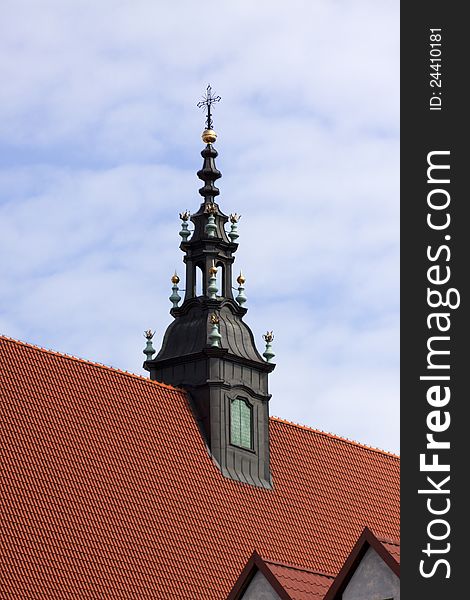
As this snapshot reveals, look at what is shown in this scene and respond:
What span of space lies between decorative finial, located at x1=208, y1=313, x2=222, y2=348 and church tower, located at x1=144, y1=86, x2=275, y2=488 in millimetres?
29

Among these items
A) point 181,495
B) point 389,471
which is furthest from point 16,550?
point 389,471

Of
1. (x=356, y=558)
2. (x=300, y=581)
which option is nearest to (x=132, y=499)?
(x=300, y=581)

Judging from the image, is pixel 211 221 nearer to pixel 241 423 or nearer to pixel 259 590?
pixel 241 423

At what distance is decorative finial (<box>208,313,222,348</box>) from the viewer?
54.1 metres

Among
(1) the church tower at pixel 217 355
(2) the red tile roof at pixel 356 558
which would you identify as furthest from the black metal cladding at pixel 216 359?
(2) the red tile roof at pixel 356 558

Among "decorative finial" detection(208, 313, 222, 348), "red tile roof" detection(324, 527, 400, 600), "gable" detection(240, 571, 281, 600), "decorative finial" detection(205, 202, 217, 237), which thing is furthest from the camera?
"decorative finial" detection(205, 202, 217, 237)

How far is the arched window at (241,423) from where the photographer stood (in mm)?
53125

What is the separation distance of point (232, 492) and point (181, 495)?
2496 millimetres

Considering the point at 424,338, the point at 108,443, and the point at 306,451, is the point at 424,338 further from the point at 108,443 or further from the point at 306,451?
the point at 306,451

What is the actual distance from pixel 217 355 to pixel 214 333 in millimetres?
779

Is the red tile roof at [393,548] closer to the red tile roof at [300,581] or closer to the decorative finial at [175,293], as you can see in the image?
the red tile roof at [300,581]

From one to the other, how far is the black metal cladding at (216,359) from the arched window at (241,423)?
146 mm

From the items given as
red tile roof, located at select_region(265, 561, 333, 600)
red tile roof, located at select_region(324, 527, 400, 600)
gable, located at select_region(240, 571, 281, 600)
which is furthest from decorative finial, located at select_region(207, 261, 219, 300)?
red tile roof, located at select_region(324, 527, 400, 600)

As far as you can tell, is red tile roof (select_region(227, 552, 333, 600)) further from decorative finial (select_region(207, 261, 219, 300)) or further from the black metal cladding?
decorative finial (select_region(207, 261, 219, 300))
